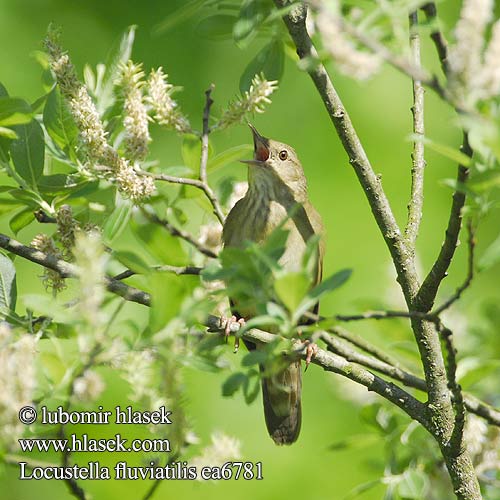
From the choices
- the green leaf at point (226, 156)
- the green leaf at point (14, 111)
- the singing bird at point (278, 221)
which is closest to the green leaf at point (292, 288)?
the green leaf at point (14, 111)

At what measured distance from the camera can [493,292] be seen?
3.91 meters

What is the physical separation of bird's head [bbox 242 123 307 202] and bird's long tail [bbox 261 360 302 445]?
0.70m

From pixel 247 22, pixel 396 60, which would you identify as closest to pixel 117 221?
pixel 247 22

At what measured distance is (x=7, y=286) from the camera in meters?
2.01

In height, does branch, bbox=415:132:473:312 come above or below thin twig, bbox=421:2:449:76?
below

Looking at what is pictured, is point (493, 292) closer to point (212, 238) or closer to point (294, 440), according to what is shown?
point (294, 440)

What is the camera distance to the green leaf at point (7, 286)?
6.57 feet

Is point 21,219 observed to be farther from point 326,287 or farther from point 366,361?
point 326,287

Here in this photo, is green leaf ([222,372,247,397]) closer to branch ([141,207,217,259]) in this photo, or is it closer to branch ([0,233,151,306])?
branch ([0,233,151,306])

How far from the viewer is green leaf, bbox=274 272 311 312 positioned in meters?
1.41

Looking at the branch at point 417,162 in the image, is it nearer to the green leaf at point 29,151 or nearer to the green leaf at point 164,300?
the green leaf at point 29,151

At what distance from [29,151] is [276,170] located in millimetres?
1664

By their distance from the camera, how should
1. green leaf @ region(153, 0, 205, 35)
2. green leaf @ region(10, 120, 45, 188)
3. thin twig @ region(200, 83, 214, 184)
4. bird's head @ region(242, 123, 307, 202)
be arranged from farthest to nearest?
1. bird's head @ region(242, 123, 307, 202)
2. thin twig @ region(200, 83, 214, 184)
3. green leaf @ region(10, 120, 45, 188)
4. green leaf @ region(153, 0, 205, 35)

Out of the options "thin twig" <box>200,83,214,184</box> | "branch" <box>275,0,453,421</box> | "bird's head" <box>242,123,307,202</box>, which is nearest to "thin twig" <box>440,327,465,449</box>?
"branch" <box>275,0,453,421</box>
